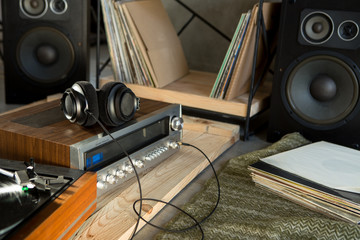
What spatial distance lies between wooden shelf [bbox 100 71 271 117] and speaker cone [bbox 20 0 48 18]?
0.37 metres

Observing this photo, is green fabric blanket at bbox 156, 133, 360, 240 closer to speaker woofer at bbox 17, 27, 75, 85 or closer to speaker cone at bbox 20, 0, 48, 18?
speaker woofer at bbox 17, 27, 75, 85

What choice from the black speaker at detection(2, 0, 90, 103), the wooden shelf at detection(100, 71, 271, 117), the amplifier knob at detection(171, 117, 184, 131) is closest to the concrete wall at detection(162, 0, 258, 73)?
the wooden shelf at detection(100, 71, 271, 117)

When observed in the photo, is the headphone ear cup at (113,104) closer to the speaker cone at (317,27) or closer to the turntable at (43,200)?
the turntable at (43,200)

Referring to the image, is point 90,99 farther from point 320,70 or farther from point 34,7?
point 34,7

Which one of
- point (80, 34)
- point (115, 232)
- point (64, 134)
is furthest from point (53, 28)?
point (115, 232)

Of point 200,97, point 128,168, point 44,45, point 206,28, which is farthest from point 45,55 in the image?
point 128,168

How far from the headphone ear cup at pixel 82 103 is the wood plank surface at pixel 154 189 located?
0.20 meters

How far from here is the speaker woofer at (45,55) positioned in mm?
1785

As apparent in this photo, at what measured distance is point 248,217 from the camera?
1.05m

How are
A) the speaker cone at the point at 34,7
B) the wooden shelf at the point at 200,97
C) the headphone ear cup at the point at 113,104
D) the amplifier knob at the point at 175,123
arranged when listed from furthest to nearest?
the speaker cone at the point at 34,7
the wooden shelf at the point at 200,97
the amplifier knob at the point at 175,123
the headphone ear cup at the point at 113,104

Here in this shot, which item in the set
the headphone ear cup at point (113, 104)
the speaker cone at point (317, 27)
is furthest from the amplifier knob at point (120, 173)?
the speaker cone at point (317, 27)

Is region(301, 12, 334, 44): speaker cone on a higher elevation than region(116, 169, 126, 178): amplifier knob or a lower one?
higher

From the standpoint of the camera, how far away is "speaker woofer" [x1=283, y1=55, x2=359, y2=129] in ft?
4.70

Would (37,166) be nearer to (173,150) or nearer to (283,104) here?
(173,150)
